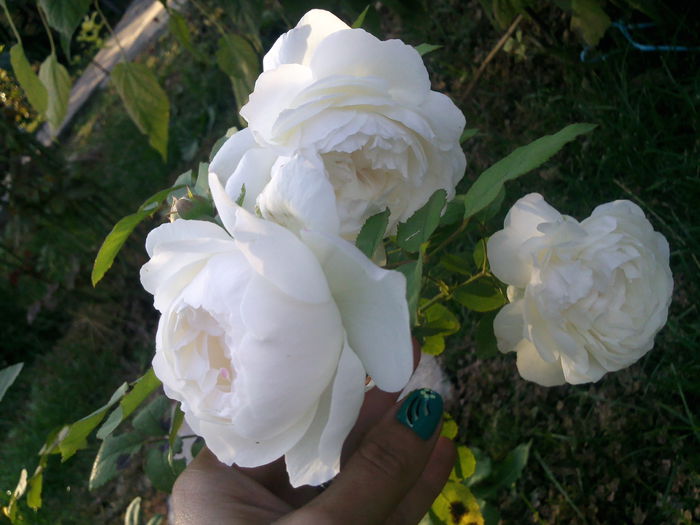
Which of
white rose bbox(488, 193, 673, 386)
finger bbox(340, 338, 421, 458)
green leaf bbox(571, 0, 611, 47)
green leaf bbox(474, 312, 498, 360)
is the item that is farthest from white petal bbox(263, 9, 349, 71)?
green leaf bbox(571, 0, 611, 47)

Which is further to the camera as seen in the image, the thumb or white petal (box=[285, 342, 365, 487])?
the thumb

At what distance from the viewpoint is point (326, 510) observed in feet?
2.18

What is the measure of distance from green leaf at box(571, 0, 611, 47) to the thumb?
0.87m

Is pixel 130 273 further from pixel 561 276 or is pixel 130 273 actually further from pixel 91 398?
pixel 561 276

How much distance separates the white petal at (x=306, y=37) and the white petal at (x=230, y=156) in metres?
0.07

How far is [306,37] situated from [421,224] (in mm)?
198

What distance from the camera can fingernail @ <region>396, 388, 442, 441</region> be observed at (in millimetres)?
738

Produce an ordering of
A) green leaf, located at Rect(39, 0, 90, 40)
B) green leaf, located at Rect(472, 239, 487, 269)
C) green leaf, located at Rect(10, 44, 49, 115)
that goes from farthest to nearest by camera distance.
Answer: green leaf, located at Rect(10, 44, 49, 115), green leaf, located at Rect(39, 0, 90, 40), green leaf, located at Rect(472, 239, 487, 269)

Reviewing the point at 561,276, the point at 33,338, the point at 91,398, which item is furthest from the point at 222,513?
the point at 33,338

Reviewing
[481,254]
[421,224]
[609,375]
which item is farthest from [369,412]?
[609,375]

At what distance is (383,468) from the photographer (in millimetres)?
700

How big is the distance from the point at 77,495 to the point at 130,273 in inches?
35.5

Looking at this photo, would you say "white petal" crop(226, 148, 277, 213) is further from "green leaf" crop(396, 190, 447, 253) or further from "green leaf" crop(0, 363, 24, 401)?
"green leaf" crop(0, 363, 24, 401)

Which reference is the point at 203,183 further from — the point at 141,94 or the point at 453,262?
the point at 141,94
